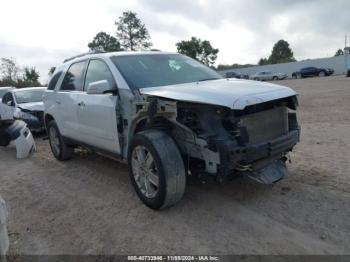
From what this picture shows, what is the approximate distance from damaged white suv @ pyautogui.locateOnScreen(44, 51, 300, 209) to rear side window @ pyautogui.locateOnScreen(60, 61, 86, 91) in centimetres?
43

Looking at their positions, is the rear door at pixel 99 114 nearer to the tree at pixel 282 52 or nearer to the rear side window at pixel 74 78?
the rear side window at pixel 74 78

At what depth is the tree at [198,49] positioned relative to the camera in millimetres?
74000

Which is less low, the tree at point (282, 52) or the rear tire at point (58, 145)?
the tree at point (282, 52)

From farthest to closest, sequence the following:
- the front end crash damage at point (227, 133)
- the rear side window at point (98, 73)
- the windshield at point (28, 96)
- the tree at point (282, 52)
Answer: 1. the tree at point (282, 52)
2. the windshield at point (28, 96)
3. the rear side window at point (98, 73)
4. the front end crash damage at point (227, 133)

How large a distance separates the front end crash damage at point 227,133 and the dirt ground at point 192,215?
48cm

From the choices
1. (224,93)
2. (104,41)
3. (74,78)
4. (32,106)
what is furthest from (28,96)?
(104,41)

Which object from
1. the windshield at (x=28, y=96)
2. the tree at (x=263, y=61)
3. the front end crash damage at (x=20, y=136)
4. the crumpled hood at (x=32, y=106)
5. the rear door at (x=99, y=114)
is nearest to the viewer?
the rear door at (x=99, y=114)

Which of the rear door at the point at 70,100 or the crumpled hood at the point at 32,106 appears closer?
the rear door at the point at 70,100

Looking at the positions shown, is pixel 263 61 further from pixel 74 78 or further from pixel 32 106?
pixel 74 78

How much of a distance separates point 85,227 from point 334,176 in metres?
3.35

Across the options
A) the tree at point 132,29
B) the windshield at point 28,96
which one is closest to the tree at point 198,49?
the tree at point 132,29

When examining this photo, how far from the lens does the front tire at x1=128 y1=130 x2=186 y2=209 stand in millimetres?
3805

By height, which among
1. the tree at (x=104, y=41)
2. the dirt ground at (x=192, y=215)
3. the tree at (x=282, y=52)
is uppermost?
the tree at (x=104, y=41)

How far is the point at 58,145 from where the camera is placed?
22.6 ft
